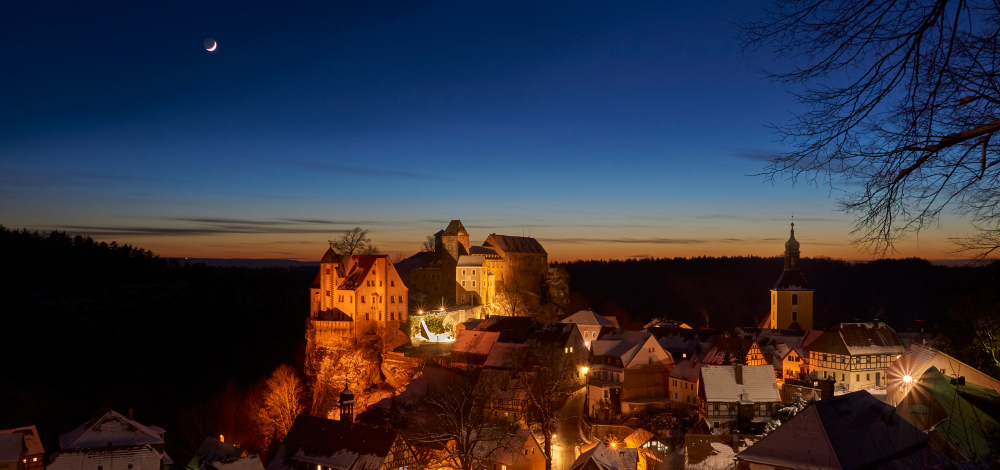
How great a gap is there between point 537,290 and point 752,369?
43133mm

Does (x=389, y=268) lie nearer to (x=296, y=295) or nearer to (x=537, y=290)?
(x=537, y=290)

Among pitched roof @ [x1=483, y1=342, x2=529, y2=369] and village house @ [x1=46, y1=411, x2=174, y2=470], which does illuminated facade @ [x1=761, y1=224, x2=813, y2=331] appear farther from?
village house @ [x1=46, y1=411, x2=174, y2=470]

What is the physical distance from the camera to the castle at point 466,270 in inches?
2606

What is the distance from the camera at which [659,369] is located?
41.3 m

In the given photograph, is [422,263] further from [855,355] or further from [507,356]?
[855,355]

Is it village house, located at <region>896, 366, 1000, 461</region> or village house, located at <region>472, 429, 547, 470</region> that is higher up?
village house, located at <region>896, 366, 1000, 461</region>

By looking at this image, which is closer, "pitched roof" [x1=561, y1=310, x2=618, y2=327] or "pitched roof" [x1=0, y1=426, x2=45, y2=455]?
"pitched roof" [x1=0, y1=426, x2=45, y2=455]

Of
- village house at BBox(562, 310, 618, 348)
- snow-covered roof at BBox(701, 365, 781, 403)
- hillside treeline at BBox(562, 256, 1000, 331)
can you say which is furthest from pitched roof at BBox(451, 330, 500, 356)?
hillside treeline at BBox(562, 256, 1000, 331)

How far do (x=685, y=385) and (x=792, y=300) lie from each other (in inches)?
1051

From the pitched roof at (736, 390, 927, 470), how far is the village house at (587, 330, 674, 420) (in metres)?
18.6

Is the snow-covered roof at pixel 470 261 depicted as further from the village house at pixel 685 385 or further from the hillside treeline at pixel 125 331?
the village house at pixel 685 385

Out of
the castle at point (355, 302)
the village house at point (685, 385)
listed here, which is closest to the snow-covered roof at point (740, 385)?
the village house at point (685, 385)

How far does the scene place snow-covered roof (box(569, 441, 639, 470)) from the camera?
28172 millimetres

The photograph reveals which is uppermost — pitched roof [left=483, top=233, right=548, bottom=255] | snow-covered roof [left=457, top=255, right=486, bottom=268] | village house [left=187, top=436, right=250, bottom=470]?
pitched roof [left=483, top=233, right=548, bottom=255]
